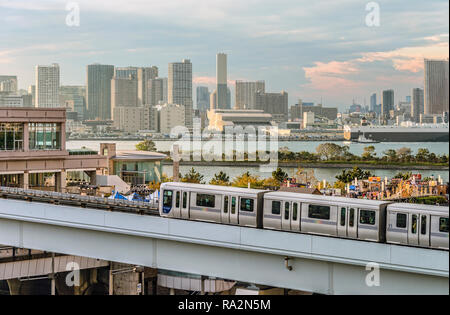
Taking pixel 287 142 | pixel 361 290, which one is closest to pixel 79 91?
pixel 287 142

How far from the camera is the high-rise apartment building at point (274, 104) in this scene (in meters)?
54.3

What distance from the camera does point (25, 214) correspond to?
8.36 meters

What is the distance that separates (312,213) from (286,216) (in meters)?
0.33

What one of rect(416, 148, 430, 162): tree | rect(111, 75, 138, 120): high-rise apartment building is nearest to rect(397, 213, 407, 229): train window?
rect(416, 148, 430, 162): tree

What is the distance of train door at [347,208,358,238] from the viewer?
6.17 m

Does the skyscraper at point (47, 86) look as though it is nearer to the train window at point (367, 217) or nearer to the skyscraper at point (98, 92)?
the skyscraper at point (98, 92)

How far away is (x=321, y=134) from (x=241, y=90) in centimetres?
912

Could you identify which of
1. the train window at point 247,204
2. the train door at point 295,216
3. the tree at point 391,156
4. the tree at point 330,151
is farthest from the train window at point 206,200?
the tree at point 391,156

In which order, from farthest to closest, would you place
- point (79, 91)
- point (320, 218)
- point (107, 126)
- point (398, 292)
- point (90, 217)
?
point (79, 91) < point (107, 126) < point (90, 217) < point (320, 218) < point (398, 292)

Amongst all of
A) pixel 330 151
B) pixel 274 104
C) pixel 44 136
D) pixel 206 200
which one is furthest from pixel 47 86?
pixel 206 200

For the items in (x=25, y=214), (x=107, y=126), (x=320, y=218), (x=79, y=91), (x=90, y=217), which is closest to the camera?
(x=320, y=218)

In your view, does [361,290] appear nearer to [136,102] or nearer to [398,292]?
[398,292]

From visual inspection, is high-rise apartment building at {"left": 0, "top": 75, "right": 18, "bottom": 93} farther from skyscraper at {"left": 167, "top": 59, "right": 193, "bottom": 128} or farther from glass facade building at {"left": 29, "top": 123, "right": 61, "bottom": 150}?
glass facade building at {"left": 29, "top": 123, "right": 61, "bottom": 150}
